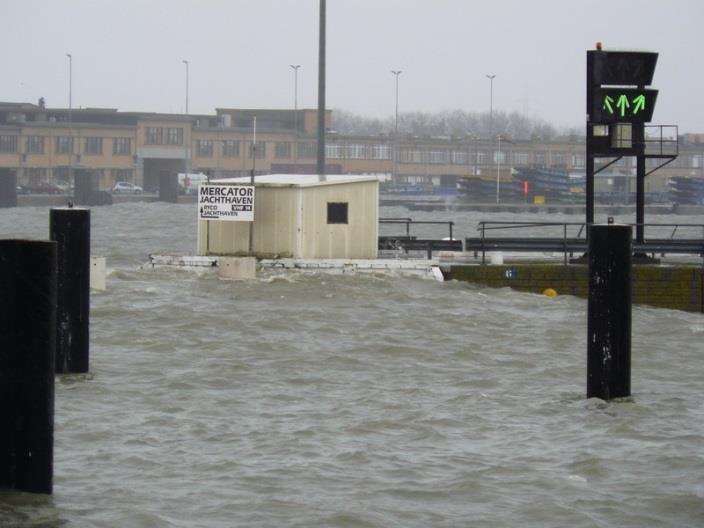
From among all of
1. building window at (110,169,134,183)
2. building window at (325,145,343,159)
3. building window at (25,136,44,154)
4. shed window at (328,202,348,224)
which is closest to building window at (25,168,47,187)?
building window at (25,136,44,154)

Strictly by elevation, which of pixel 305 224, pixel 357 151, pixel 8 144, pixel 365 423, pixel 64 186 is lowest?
pixel 365 423

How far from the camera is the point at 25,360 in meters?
10.3

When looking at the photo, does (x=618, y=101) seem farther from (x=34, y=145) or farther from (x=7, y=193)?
(x=34, y=145)

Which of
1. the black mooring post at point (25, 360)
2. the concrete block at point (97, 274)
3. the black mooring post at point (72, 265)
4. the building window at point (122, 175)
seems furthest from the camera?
the building window at point (122, 175)

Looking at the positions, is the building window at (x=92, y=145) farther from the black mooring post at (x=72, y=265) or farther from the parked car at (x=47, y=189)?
the black mooring post at (x=72, y=265)

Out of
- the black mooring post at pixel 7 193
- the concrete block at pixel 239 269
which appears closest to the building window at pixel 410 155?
the black mooring post at pixel 7 193

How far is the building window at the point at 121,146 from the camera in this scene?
124 metres

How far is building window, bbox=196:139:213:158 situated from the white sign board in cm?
9644

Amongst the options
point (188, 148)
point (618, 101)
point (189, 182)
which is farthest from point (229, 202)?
point (188, 148)

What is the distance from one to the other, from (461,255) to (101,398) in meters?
17.5

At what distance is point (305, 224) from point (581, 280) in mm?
5723

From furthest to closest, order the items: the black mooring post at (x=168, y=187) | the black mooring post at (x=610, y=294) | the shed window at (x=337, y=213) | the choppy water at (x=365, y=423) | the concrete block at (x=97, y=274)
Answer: the black mooring post at (x=168, y=187) → the shed window at (x=337, y=213) → the concrete block at (x=97, y=274) → the black mooring post at (x=610, y=294) → the choppy water at (x=365, y=423)

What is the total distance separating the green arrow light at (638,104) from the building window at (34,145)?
3766 inches

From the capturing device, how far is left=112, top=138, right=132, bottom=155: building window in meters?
124
